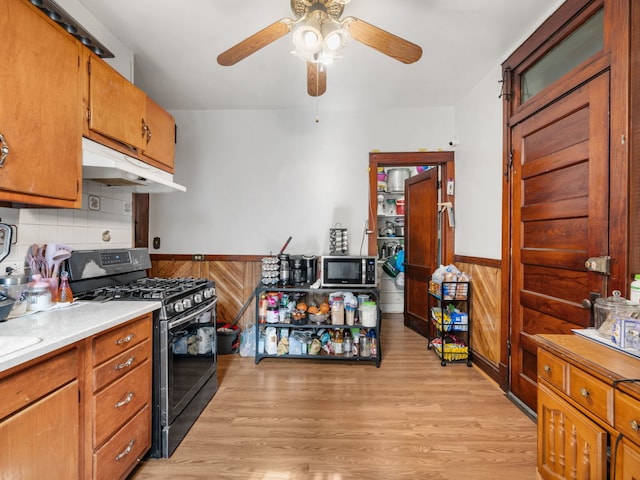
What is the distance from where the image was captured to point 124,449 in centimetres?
130

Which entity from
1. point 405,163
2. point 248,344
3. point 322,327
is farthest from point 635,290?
point 248,344

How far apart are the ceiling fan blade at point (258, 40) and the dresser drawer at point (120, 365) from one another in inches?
61.3

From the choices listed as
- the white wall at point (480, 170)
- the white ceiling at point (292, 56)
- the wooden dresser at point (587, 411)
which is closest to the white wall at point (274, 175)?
the white ceiling at point (292, 56)

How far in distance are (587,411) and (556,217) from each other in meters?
1.13

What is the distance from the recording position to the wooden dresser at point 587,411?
0.88m

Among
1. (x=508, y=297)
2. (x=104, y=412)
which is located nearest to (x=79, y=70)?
(x=104, y=412)

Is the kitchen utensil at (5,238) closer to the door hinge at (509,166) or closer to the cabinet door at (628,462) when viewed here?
the cabinet door at (628,462)

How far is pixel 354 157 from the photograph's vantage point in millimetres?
3148

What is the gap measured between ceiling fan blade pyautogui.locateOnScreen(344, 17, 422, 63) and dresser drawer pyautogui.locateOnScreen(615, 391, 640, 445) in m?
1.57

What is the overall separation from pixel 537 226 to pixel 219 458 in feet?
7.79

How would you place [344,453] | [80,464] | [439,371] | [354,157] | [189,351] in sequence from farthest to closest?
[354,157] < [439,371] < [189,351] < [344,453] < [80,464]

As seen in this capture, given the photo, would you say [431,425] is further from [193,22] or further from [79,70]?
[193,22]

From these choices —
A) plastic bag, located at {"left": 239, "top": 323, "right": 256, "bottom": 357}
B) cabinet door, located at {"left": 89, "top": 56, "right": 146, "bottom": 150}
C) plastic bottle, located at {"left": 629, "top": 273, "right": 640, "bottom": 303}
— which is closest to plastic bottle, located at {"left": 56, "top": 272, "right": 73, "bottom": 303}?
cabinet door, located at {"left": 89, "top": 56, "right": 146, "bottom": 150}

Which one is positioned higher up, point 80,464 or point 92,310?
point 92,310
